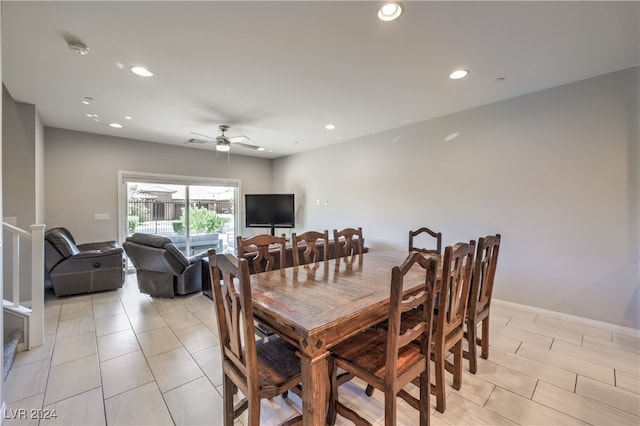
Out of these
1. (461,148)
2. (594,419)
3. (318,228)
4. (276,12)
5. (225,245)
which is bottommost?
(594,419)

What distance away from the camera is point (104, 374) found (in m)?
2.11

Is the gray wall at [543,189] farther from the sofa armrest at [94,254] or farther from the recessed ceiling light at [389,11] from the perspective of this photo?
the sofa armrest at [94,254]

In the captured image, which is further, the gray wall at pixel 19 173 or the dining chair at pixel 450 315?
the gray wall at pixel 19 173

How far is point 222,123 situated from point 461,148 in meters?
3.59

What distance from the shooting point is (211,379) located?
6.75ft

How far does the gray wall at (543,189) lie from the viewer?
2713mm

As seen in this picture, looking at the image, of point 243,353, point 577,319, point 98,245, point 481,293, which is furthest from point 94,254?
point 577,319

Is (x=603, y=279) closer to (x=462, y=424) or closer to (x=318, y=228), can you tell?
(x=462, y=424)

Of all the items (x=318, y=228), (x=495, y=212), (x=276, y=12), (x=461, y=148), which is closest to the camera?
(x=276, y=12)

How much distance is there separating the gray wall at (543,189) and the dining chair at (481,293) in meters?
1.51

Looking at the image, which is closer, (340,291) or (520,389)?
(340,291)

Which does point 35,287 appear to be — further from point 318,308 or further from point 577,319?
point 577,319

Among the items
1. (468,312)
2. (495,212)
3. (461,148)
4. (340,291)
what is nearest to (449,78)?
(461,148)

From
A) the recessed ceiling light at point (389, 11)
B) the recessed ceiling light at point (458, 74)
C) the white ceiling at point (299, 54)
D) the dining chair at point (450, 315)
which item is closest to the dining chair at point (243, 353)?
the dining chair at point (450, 315)
